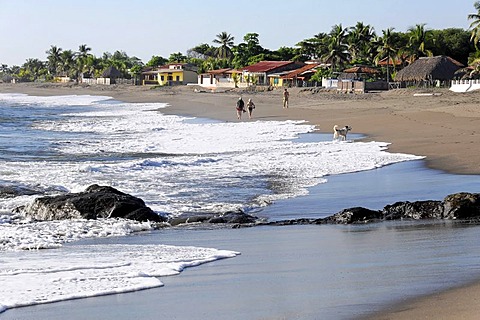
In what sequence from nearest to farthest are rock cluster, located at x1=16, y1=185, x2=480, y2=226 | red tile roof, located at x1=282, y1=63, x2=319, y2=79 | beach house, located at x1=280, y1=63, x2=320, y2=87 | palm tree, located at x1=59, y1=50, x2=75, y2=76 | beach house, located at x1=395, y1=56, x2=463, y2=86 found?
1. rock cluster, located at x1=16, y1=185, x2=480, y2=226
2. beach house, located at x1=395, y1=56, x2=463, y2=86
3. beach house, located at x1=280, y1=63, x2=320, y2=87
4. red tile roof, located at x1=282, y1=63, x2=319, y2=79
5. palm tree, located at x1=59, y1=50, x2=75, y2=76

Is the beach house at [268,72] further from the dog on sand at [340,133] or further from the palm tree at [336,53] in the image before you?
the dog on sand at [340,133]

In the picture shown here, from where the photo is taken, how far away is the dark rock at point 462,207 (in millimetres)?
9766

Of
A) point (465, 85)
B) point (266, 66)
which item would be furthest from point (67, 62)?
point (465, 85)

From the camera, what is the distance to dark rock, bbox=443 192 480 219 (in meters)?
9.77

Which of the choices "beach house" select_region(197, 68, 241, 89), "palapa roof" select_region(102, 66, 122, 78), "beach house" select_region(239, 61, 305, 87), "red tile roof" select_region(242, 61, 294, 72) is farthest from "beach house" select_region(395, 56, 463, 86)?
"palapa roof" select_region(102, 66, 122, 78)

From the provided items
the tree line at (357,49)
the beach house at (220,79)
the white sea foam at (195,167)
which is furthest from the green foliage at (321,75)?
the white sea foam at (195,167)

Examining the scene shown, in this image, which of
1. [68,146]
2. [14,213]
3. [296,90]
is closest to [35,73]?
[296,90]

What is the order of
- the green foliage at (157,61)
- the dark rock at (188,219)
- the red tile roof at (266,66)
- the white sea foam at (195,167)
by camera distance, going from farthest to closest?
the green foliage at (157,61) < the red tile roof at (266,66) < the white sea foam at (195,167) < the dark rock at (188,219)

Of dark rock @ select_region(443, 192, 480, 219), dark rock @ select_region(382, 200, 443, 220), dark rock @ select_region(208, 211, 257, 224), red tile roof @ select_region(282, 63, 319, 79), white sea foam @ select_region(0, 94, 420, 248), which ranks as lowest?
white sea foam @ select_region(0, 94, 420, 248)

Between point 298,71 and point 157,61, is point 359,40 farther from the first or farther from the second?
point 157,61

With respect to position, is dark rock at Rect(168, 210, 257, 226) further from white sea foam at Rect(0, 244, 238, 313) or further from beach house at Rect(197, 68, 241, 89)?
beach house at Rect(197, 68, 241, 89)

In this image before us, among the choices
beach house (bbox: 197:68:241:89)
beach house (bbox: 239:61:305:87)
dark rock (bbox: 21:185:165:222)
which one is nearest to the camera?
dark rock (bbox: 21:185:165:222)

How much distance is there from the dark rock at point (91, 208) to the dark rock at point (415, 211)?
322 cm

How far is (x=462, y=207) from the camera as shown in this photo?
9820mm
